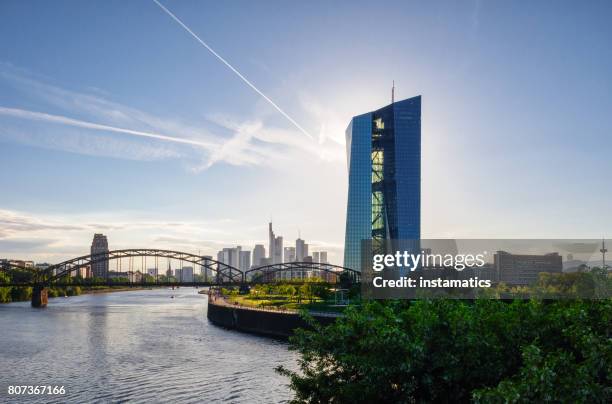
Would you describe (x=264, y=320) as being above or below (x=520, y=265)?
below

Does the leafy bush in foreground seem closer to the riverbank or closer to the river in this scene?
the river

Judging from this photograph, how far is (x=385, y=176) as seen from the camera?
6727 inches

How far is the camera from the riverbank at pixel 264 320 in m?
74.2

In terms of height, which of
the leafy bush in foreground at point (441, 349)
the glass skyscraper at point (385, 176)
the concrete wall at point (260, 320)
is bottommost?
the concrete wall at point (260, 320)

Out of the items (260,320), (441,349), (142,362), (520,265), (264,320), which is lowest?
(260,320)

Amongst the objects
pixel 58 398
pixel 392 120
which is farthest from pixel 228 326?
pixel 392 120

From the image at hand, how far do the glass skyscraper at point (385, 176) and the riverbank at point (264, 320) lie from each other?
79857mm

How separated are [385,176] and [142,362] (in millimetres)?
126813

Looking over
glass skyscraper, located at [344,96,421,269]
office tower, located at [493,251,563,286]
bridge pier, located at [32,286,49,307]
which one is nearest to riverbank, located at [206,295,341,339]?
bridge pier, located at [32,286,49,307]

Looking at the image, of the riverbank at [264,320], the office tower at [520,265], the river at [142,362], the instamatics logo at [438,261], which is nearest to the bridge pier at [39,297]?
the river at [142,362]

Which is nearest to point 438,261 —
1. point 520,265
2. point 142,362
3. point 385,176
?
point 520,265

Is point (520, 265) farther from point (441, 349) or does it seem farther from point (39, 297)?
point (441, 349)

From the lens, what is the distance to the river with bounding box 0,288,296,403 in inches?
1570

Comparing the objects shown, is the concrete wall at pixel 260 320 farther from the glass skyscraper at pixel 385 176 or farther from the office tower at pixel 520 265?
the glass skyscraper at pixel 385 176
